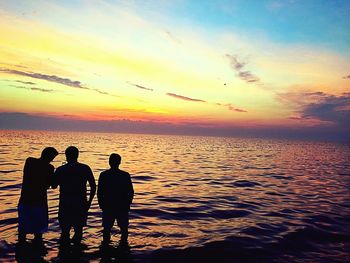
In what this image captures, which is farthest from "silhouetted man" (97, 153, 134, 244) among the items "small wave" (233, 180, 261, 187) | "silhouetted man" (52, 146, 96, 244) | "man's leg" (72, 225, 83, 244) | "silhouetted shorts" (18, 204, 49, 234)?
"small wave" (233, 180, 261, 187)

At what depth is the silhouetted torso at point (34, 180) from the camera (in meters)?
7.34

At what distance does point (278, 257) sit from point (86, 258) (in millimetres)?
5154

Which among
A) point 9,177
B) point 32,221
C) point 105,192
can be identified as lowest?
point 9,177

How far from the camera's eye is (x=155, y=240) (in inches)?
375

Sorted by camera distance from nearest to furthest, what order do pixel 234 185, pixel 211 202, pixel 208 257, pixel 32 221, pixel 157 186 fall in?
pixel 32 221, pixel 208 257, pixel 211 202, pixel 157 186, pixel 234 185

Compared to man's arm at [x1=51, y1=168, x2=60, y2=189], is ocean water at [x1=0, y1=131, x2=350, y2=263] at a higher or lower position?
lower

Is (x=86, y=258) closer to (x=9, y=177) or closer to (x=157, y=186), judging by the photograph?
(x=157, y=186)

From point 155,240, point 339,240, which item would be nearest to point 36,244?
point 155,240

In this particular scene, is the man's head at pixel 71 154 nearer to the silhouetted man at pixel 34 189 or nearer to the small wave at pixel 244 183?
the silhouetted man at pixel 34 189

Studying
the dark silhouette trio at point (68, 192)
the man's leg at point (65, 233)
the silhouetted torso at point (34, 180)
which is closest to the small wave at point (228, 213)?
the dark silhouette trio at point (68, 192)

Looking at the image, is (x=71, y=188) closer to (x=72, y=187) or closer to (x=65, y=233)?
(x=72, y=187)

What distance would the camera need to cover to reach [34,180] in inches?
289

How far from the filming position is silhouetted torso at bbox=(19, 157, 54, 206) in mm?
7344

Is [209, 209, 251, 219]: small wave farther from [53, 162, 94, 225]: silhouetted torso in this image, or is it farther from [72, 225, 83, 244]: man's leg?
[53, 162, 94, 225]: silhouetted torso
